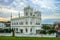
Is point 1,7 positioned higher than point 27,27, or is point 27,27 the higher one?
point 1,7

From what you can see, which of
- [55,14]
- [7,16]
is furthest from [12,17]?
[55,14]

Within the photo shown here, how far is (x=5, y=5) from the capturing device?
6160mm

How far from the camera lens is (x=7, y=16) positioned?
611 centimetres

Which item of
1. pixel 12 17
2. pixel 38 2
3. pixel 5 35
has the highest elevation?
pixel 38 2

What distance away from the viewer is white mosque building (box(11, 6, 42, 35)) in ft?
19.8

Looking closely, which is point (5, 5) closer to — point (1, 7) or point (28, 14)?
point (1, 7)

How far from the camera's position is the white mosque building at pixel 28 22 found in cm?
605

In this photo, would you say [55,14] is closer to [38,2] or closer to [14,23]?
[38,2]

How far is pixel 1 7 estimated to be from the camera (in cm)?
611

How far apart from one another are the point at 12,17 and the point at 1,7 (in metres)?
0.42

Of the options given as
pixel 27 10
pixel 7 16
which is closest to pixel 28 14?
pixel 27 10

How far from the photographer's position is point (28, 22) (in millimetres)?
6098

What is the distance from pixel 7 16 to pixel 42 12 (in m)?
1.00

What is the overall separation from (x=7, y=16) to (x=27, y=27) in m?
0.65
